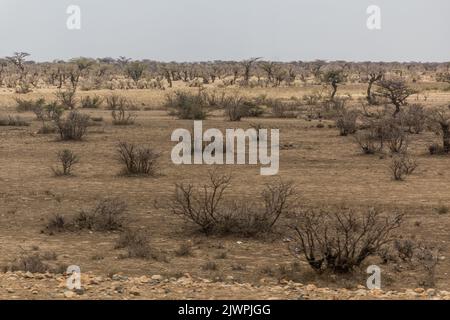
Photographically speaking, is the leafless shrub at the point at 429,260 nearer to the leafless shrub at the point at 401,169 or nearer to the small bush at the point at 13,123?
the leafless shrub at the point at 401,169

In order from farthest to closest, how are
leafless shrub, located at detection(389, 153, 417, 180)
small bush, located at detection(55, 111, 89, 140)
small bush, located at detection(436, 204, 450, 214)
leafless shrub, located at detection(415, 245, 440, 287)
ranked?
small bush, located at detection(55, 111, 89, 140) → leafless shrub, located at detection(389, 153, 417, 180) → small bush, located at detection(436, 204, 450, 214) → leafless shrub, located at detection(415, 245, 440, 287)

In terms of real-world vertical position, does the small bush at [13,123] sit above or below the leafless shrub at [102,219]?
above

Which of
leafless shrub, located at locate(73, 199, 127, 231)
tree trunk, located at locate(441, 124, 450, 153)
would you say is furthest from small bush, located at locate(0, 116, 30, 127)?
leafless shrub, located at locate(73, 199, 127, 231)

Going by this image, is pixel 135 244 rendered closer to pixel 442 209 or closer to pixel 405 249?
pixel 405 249

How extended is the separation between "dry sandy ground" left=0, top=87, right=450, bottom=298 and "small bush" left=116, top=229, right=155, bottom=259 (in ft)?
0.59

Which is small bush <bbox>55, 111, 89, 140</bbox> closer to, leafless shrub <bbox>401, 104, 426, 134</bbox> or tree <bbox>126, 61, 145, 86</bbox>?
leafless shrub <bbox>401, 104, 426, 134</bbox>

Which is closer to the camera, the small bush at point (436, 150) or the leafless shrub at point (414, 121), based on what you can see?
the small bush at point (436, 150)

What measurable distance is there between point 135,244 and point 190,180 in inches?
270

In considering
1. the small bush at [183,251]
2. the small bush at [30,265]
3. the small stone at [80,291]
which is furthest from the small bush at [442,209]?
the small stone at [80,291]

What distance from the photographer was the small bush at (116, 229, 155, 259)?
1001 centimetres

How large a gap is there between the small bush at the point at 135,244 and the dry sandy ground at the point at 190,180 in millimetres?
180

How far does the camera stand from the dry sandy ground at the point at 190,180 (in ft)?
31.5
